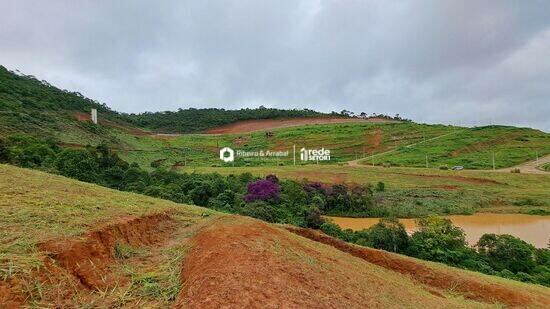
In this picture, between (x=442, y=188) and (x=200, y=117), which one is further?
(x=200, y=117)

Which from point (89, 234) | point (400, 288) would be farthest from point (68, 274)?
point (400, 288)

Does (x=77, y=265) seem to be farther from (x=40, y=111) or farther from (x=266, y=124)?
(x=266, y=124)

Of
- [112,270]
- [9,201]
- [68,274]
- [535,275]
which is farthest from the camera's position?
[535,275]

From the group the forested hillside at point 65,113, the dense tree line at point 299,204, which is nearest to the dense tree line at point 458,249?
the dense tree line at point 299,204

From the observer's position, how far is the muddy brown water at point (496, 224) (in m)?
26.0

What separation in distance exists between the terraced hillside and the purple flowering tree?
16.7m

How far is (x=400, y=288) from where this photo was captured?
23.6 feet

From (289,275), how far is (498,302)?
5.57 meters

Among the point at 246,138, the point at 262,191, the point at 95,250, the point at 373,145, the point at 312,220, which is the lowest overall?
the point at 312,220

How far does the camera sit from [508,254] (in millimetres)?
17094

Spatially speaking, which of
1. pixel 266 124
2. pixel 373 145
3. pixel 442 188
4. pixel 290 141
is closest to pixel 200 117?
pixel 266 124

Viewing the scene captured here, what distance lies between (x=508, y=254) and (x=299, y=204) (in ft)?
40.9

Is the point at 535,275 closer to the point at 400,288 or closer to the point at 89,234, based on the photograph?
the point at 400,288

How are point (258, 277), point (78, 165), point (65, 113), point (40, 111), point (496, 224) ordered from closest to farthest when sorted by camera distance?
point (258, 277) < point (78, 165) < point (496, 224) < point (40, 111) < point (65, 113)
